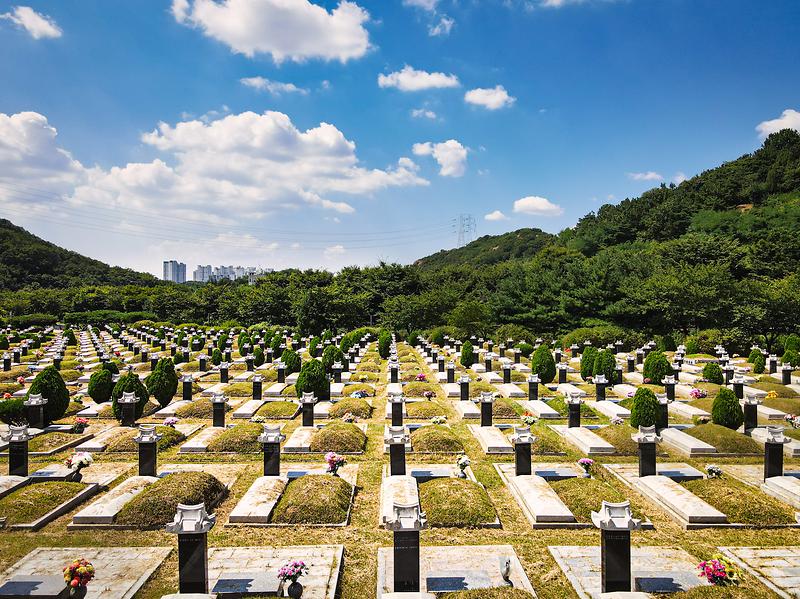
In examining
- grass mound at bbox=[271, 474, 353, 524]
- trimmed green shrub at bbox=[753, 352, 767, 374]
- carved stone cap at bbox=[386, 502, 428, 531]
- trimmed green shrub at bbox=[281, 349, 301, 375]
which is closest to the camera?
carved stone cap at bbox=[386, 502, 428, 531]

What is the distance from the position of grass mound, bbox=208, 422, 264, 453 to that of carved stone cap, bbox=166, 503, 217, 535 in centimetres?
583

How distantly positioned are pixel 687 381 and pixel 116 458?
1898 cm

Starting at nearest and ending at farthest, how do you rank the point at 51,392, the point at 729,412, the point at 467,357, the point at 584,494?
the point at 584,494, the point at 729,412, the point at 51,392, the point at 467,357

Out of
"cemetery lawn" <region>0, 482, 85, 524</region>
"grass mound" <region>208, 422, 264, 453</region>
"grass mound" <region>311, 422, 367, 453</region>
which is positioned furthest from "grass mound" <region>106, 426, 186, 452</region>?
"grass mound" <region>311, 422, 367, 453</region>

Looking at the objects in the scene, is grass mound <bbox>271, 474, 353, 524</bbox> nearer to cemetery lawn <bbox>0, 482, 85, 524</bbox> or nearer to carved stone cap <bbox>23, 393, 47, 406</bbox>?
cemetery lawn <bbox>0, 482, 85, 524</bbox>

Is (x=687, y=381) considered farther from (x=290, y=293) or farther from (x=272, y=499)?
(x=290, y=293)

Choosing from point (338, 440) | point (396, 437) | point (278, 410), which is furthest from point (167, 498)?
point (278, 410)

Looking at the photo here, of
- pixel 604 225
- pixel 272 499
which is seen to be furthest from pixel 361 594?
pixel 604 225

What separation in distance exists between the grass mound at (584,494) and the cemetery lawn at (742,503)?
1.35m

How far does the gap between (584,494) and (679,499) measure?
147 cm

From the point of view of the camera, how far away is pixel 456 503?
8.09 metres

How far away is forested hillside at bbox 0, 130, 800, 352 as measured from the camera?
28938 mm

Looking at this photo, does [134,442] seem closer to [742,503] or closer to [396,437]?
[396,437]

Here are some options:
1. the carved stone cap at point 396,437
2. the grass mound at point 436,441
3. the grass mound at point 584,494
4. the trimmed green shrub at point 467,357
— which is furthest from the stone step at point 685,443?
the trimmed green shrub at point 467,357
